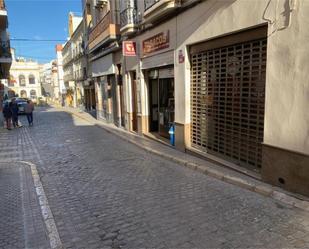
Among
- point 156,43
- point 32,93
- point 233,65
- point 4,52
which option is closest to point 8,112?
point 4,52

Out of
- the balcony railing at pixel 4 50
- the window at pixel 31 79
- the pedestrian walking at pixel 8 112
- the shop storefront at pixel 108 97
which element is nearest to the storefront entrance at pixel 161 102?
the shop storefront at pixel 108 97

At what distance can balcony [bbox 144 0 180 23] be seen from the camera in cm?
829

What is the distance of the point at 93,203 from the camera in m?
5.25

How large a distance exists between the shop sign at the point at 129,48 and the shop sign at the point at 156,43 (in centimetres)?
86

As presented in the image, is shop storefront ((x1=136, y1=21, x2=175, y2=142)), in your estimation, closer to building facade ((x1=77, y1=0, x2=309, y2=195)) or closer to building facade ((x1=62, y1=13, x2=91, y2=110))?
building facade ((x1=77, y1=0, x2=309, y2=195))

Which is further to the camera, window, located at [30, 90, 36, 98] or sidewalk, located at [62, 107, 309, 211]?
window, located at [30, 90, 36, 98]

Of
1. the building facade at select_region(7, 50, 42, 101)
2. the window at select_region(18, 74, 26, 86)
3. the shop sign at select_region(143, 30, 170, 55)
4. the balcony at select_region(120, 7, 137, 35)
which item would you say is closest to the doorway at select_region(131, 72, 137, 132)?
the balcony at select_region(120, 7, 137, 35)

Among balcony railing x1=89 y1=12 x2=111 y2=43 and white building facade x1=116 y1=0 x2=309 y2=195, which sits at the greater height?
balcony railing x1=89 y1=12 x2=111 y2=43

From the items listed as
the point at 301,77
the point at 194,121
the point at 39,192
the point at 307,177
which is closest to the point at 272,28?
the point at 301,77

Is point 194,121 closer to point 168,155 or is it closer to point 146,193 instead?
point 168,155

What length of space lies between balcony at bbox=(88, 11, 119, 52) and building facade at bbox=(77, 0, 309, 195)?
1426mm

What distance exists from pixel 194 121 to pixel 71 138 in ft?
21.6

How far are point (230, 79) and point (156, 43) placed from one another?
4370mm

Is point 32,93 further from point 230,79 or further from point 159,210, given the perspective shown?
point 159,210
